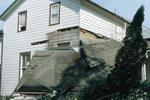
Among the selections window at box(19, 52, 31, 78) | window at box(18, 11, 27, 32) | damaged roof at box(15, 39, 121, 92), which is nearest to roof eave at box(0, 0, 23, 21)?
window at box(18, 11, 27, 32)

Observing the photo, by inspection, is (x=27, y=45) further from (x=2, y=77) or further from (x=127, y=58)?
(x=127, y=58)

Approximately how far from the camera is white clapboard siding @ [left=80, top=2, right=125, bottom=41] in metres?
25.3

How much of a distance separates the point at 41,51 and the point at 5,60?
4998 millimetres

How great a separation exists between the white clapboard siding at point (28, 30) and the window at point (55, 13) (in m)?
0.25

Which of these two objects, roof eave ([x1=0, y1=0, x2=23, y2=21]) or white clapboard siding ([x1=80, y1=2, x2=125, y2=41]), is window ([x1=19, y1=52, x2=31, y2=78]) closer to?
roof eave ([x1=0, y1=0, x2=23, y2=21])

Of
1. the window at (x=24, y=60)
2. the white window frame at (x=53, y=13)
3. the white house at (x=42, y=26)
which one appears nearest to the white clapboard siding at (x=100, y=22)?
the white house at (x=42, y=26)

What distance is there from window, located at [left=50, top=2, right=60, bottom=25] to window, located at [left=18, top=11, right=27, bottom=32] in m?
2.51

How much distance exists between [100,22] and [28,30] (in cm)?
478

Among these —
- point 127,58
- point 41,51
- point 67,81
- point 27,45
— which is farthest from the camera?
point 27,45

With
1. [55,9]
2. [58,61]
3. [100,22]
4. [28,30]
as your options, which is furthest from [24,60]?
[100,22]

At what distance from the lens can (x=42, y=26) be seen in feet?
88.0

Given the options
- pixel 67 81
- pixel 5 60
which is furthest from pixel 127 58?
pixel 5 60

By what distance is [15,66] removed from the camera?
92.0 feet

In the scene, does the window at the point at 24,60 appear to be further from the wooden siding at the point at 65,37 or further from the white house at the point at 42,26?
the wooden siding at the point at 65,37
